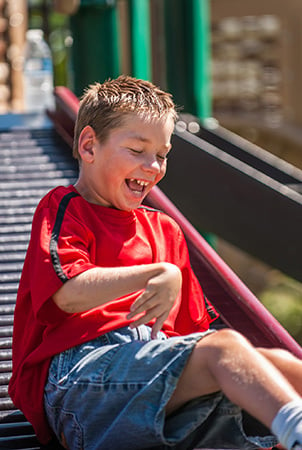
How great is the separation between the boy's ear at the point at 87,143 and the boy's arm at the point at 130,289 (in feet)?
1.45

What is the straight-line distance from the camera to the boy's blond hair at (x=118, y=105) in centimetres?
260

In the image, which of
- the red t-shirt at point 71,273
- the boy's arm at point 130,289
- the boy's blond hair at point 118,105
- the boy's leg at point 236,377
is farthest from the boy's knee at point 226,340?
the boy's blond hair at point 118,105

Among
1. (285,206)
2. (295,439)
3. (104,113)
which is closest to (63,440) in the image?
(295,439)

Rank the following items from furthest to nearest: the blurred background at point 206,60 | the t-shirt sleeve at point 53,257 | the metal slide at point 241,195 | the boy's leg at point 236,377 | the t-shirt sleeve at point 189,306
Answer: the blurred background at point 206,60 < the metal slide at point 241,195 < the t-shirt sleeve at point 189,306 < the t-shirt sleeve at point 53,257 < the boy's leg at point 236,377

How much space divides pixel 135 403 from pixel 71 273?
1.32 ft

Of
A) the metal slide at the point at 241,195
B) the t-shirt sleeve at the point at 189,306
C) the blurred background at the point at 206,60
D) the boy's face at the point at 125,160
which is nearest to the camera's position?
the boy's face at the point at 125,160

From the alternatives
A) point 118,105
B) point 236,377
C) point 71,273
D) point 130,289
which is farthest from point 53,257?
point 236,377

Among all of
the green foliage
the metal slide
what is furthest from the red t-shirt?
the green foliage

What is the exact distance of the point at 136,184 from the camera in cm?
268

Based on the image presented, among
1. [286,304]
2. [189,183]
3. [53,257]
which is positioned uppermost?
[53,257]

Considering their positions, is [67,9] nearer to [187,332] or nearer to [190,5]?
[190,5]

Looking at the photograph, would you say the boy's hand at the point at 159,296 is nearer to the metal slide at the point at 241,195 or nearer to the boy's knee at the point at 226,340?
the boy's knee at the point at 226,340

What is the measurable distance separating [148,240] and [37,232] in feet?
1.32

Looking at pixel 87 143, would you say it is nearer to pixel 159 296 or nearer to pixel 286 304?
pixel 159 296
